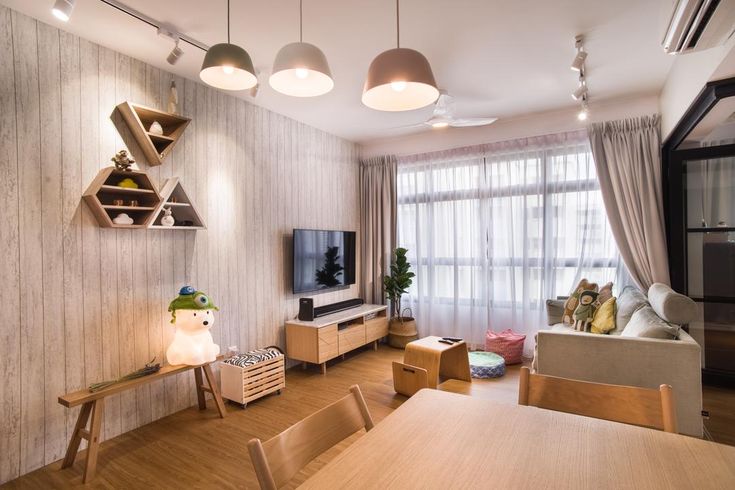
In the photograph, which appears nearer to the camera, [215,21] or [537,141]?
[215,21]

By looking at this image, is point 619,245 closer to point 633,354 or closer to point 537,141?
point 537,141

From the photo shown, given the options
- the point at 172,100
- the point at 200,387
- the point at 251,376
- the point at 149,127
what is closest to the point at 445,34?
the point at 172,100

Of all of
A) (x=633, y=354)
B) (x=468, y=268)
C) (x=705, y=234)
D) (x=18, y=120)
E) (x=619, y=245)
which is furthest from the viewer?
(x=468, y=268)

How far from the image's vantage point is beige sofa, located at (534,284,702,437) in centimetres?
234

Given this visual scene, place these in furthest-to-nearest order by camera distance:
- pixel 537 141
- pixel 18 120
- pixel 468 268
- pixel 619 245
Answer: pixel 468 268 < pixel 537 141 < pixel 619 245 < pixel 18 120

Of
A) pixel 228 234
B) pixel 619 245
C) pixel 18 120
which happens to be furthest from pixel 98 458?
pixel 619 245

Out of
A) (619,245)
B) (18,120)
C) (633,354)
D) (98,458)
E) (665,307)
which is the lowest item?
(98,458)

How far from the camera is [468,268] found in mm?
4785

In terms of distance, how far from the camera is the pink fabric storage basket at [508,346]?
4.23m

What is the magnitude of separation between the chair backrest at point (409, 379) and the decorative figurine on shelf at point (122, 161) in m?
2.66

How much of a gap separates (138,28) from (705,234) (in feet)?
15.8

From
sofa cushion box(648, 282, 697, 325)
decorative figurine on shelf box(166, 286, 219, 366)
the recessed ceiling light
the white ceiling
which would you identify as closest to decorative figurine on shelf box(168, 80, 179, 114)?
the white ceiling

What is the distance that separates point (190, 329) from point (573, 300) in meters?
3.51

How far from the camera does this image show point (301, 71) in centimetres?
159
